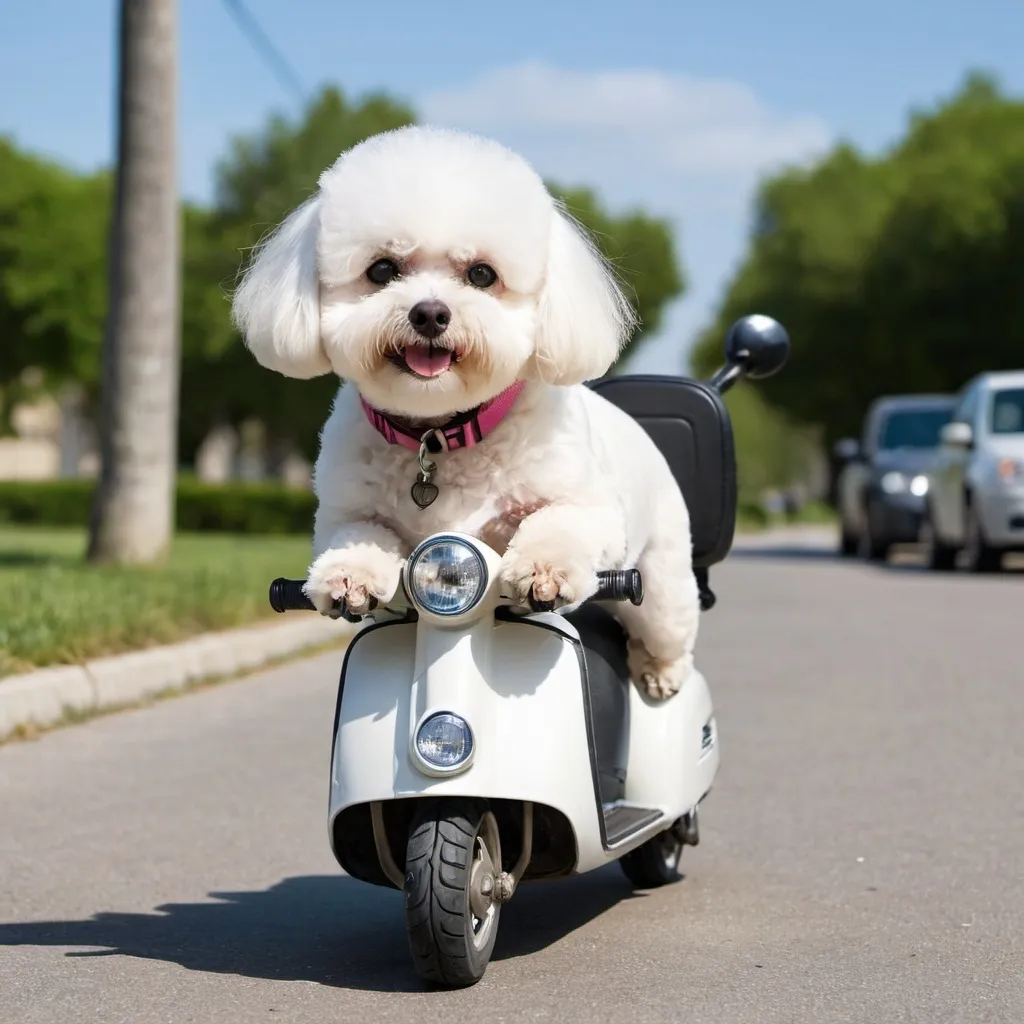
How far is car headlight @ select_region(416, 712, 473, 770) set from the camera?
158 inches

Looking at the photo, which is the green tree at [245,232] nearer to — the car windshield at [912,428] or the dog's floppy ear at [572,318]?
the car windshield at [912,428]

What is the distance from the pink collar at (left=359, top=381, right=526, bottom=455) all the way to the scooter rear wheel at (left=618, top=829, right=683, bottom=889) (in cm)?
143

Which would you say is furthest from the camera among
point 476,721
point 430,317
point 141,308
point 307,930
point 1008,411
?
point 1008,411

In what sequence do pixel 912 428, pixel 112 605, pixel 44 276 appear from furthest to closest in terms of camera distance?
pixel 44 276 → pixel 912 428 → pixel 112 605

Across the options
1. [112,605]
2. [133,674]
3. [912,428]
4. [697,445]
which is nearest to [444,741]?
[697,445]

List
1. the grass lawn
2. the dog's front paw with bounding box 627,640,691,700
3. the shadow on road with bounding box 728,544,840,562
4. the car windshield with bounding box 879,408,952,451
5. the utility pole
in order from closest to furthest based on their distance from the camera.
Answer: the dog's front paw with bounding box 627,640,691,700
the grass lawn
the utility pole
the car windshield with bounding box 879,408,952,451
the shadow on road with bounding box 728,544,840,562

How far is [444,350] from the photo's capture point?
3.94m

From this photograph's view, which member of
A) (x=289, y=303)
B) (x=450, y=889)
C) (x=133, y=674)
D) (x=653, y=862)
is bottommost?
(x=653, y=862)

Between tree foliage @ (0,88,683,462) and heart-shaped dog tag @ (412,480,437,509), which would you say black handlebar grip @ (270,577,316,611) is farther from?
tree foliage @ (0,88,683,462)

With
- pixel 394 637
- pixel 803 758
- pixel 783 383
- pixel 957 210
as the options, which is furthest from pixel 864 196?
pixel 394 637

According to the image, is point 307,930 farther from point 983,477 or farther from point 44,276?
point 44,276

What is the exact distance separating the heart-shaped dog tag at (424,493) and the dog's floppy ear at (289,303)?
312 millimetres

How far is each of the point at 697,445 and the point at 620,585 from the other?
1605 mm

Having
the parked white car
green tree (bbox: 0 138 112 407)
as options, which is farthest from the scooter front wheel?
green tree (bbox: 0 138 112 407)
